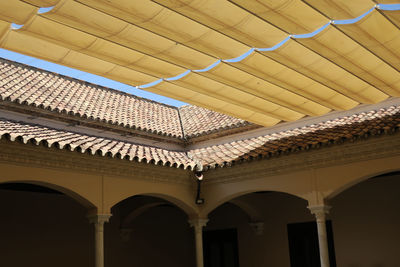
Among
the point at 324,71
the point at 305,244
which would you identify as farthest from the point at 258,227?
the point at 324,71

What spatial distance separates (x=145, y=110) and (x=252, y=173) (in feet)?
14.6

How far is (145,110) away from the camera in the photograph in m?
13.4

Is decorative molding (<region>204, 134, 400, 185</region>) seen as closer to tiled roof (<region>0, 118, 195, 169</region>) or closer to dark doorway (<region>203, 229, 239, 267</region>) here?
tiled roof (<region>0, 118, 195, 169</region>)

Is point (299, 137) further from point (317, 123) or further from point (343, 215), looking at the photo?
point (343, 215)

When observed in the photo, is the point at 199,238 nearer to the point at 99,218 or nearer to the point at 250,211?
the point at 250,211

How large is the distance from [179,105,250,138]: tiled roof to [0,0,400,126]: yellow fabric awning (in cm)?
336

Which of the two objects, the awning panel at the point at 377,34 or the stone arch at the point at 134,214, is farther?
the stone arch at the point at 134,214

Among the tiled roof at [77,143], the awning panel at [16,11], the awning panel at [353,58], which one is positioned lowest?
the tiled roof at [77,143]

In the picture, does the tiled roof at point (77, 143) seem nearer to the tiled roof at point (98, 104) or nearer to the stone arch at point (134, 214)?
the tiled roof at point (98, 104)

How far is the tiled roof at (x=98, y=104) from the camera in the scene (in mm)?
10477

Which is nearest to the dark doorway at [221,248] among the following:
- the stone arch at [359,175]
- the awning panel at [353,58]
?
the stone arch at [359,175]

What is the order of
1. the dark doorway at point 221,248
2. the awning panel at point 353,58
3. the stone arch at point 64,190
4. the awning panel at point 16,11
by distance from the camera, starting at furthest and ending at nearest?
the dark doorway at point 221,248 < the stone arch at point 64,190 < the awning panel at point 353,58 < the awning panel at point 16,11

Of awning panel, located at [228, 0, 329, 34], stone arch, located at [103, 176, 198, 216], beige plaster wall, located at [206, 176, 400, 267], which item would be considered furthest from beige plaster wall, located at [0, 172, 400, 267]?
awning panel, located at [228, 0, 329, 34]

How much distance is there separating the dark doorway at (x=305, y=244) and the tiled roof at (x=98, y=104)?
8.91ft
